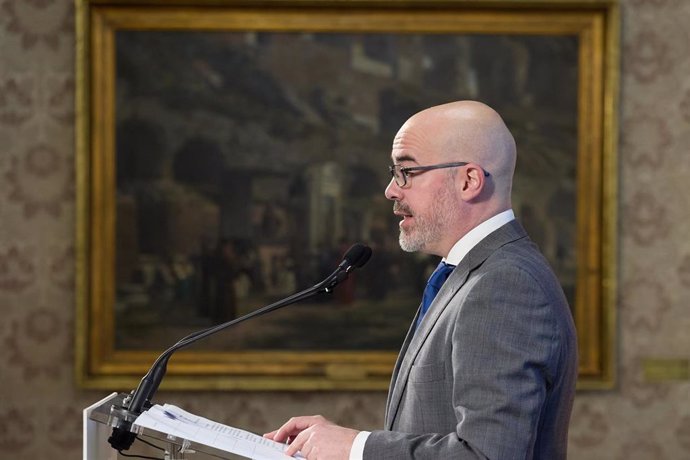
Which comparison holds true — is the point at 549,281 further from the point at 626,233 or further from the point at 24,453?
the point at 24,453

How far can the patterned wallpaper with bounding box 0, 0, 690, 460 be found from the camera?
4285 millimetres

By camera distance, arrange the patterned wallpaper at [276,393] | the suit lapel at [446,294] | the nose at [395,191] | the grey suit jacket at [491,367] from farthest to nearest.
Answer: the patterned wallpaper at [276,393] < the nose at [395,191] < the suit lapel at [446,294] < the grey suit jacket at [491,367]

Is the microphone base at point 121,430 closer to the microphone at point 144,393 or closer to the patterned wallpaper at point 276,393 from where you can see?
the microphone at point 144,393

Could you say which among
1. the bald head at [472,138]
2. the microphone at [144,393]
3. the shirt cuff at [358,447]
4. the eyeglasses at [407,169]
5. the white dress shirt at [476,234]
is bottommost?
the shirt cuff at [358,447]

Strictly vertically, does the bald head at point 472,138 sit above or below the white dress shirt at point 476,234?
above

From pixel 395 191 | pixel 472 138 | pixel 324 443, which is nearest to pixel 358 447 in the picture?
pixel 324 443

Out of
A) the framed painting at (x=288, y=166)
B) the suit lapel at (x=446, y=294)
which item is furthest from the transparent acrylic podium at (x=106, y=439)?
the framed painting at (x=288, y=166)

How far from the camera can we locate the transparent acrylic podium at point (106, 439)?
1.82 m

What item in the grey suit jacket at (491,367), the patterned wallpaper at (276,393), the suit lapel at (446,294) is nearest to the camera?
the grey suit jacket at (491,367)

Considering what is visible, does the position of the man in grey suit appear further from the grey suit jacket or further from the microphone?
the microphone

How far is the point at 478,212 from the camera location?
2.08 metres

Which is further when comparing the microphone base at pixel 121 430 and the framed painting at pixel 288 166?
the framed painting at pixel 288 166

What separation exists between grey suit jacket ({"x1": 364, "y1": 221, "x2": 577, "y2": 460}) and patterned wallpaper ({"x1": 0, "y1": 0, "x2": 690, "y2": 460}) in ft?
7.91

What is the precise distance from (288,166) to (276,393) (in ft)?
3.39
